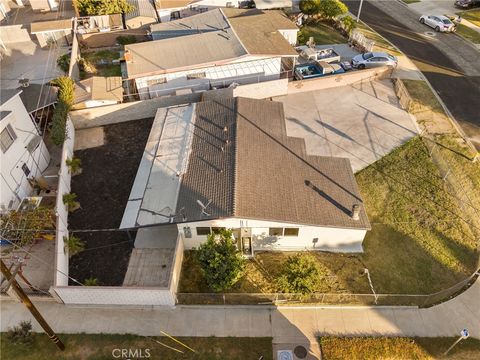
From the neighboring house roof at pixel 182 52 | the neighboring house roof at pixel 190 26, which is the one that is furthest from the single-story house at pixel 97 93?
the neighboring house roof at pixel 190 26

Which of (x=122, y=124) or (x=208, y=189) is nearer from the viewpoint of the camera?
(x=208, y=189)

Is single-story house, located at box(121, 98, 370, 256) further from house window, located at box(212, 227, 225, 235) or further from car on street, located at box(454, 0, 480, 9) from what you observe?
car on street, located at box(454, 0, 480, 9)

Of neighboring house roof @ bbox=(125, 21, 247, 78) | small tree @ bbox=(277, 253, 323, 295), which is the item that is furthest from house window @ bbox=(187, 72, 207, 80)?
small tree @ bbox=(277, 253, 323, 295)

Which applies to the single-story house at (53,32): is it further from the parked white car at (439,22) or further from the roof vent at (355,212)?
the parked white car at (439,22)

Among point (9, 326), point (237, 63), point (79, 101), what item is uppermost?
point (237, 63)

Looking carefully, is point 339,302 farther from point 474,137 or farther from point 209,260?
point 474,137

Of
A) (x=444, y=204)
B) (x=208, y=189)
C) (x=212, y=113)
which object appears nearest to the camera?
(x=208, y=189)

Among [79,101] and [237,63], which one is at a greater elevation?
[237,63]

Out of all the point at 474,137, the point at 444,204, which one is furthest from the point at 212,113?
the point at 474,137
